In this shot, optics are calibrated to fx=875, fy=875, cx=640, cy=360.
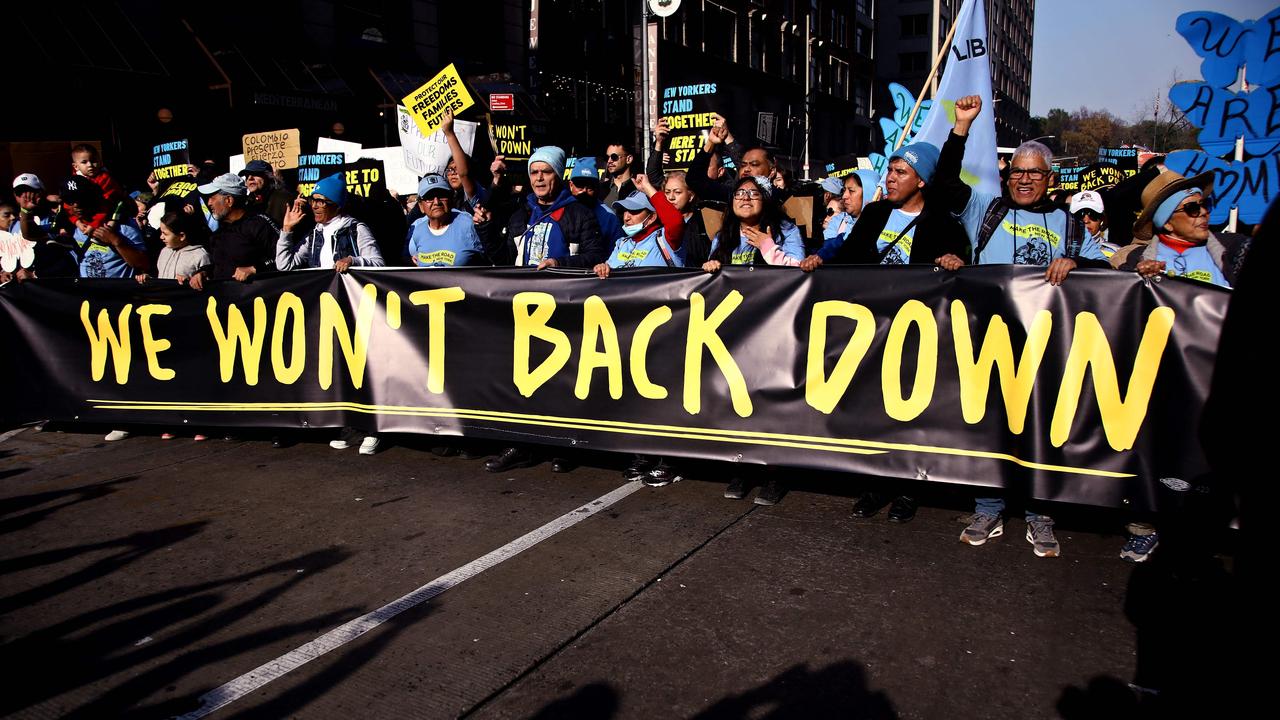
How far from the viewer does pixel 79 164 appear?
30.0ft

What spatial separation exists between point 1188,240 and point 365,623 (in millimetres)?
4719

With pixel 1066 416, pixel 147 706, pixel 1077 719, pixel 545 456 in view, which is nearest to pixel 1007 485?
pixel 1066 416

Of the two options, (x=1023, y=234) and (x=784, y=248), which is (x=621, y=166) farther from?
(x=1023, y=234)

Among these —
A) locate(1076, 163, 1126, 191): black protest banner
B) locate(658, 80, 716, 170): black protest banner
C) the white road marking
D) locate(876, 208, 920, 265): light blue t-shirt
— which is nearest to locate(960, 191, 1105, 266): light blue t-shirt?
locate(876, 208, 920, 265): light blue t-shirt

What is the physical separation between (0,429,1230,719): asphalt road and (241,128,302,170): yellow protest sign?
6680 millimetres

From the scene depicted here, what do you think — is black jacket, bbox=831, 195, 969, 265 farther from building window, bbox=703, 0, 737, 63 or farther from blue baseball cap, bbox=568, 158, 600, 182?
building window, bbox=703, 0, 737, 63

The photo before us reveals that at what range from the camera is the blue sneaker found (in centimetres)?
398

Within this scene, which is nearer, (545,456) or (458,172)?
(545,456)

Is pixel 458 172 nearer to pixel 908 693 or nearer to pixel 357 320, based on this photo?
pixel 357 320

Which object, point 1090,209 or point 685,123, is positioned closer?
point 1090,209

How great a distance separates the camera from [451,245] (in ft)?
20.5

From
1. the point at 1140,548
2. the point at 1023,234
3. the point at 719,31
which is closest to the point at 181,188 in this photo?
the point at 1023,234

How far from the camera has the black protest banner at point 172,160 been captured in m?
10.9

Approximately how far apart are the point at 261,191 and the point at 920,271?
7248mm
